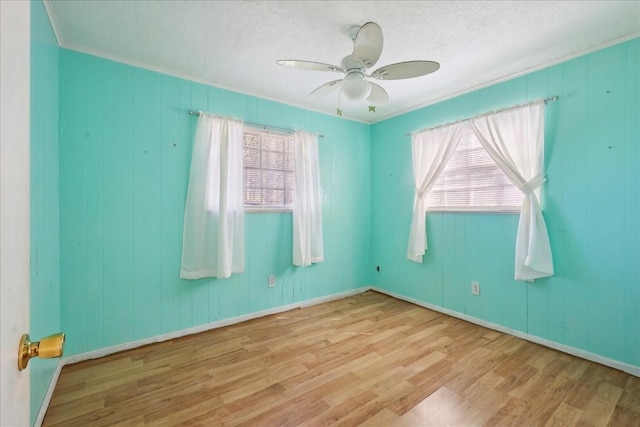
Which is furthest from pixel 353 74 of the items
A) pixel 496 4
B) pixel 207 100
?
pixel 207 100

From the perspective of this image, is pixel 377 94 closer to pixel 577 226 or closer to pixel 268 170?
pixel 268 170

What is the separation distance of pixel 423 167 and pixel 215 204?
239cm

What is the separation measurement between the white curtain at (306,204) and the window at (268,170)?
100 millimetres

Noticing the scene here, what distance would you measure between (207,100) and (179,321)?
2176mm

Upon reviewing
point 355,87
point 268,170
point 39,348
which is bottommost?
point 39,348

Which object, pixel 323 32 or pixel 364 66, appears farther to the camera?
pixel 323 32

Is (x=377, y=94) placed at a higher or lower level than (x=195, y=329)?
higher

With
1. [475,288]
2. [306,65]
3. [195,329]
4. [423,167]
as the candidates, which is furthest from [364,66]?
[195,329]

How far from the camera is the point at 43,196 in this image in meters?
1.73

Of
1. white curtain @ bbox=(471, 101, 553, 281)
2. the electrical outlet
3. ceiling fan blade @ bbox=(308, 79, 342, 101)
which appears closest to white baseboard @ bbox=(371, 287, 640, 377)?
the electrical outlet

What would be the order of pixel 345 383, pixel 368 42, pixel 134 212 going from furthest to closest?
pixel 134 212, pixel 345 383, pixel 368 42

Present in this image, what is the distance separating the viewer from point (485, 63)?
2521 mm

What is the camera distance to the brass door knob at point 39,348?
545 mm

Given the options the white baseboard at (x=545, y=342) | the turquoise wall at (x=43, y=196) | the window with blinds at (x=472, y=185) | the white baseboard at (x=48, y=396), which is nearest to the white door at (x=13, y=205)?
the turquoise wall at (x=43, y=196)
